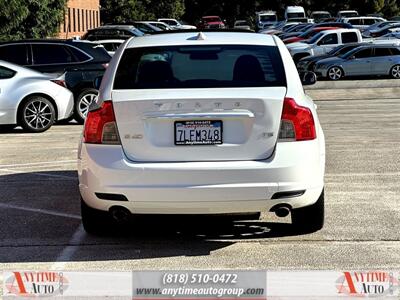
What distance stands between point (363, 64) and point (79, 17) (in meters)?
33.3

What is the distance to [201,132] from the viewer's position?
605 centimetres

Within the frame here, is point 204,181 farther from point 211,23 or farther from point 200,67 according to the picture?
point 211,23

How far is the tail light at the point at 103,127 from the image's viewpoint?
6164 mm

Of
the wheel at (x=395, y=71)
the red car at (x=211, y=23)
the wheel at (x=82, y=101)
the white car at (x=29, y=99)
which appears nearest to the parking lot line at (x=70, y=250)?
the white car at (x=29, y=99)

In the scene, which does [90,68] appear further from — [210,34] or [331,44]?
[331,44]

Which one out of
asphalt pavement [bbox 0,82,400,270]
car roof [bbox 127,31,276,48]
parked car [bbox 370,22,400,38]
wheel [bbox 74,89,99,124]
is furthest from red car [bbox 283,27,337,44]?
car roof [bbox 127,31,276,48]

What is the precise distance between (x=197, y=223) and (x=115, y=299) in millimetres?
2236

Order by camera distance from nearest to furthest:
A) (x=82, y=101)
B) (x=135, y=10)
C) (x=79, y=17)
Result: (x=82, y=101) → (x=79, y=17) → (x=135, y=10)

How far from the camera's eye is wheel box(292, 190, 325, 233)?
6625 millimetres

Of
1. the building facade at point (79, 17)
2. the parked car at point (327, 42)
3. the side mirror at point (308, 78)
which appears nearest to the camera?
the side mirror at point (308, 78)

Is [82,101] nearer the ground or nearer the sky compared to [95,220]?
nearer the ground

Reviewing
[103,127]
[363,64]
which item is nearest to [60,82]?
[103,127]

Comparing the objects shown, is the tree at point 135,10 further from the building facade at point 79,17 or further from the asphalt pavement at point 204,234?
the asphalt pavement at point 204,234

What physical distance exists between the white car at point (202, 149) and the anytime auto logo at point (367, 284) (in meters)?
0.97
